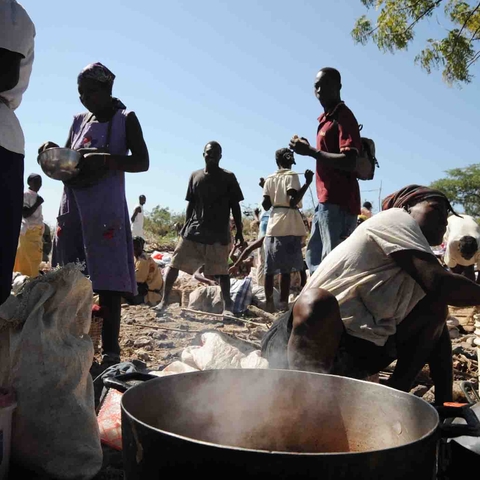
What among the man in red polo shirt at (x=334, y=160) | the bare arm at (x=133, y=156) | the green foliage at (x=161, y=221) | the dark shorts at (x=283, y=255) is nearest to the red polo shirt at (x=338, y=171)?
the man in red polo shirt at (x=334, y=160)

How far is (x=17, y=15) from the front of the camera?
1.96 metres

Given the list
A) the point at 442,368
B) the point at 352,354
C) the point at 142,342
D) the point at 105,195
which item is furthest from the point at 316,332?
the point at 142,342

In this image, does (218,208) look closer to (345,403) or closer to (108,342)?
(108,342)

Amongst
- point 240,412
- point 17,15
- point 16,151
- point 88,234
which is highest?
point 17,15

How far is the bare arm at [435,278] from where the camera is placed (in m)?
2.45

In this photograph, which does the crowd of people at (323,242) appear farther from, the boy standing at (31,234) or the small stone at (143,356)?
the boy standing at (31,234)

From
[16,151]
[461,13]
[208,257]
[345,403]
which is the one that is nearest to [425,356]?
[345,403]

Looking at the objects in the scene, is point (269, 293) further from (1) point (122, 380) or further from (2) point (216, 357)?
(1) point (122, 380)

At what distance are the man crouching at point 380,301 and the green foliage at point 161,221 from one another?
20.3 metres

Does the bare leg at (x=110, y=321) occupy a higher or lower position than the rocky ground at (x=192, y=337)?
higher

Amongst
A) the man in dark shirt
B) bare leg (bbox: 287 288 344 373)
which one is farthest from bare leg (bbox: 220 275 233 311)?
bare leg (bbox: 287 288 344 373)

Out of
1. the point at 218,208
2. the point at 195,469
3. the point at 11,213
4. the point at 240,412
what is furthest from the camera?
the point at 218,208

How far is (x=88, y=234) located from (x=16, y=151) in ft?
4.02

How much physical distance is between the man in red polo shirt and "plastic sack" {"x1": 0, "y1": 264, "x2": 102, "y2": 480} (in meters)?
2.44
